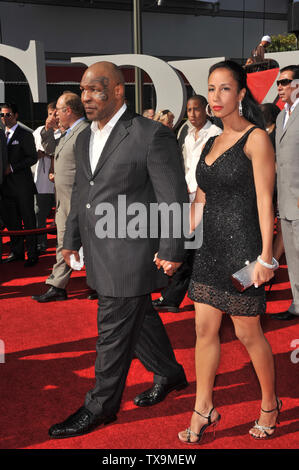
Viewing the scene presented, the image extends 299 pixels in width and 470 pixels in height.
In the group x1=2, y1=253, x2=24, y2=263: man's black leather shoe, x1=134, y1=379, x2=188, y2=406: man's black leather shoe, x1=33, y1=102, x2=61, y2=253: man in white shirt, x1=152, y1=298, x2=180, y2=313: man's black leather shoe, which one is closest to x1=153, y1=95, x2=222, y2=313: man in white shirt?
x1=152, y1=298, x2=180, y2=313: man's black leather shoe

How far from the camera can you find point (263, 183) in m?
2.27

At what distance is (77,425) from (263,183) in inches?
60.7

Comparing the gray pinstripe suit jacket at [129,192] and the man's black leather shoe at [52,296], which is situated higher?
the gray pinstripe suit jacket at [129,192]

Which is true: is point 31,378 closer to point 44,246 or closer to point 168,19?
point 44,246

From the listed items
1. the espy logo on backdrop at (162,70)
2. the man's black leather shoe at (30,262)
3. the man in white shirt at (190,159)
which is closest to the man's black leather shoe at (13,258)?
the man's black leather shoe at (30,262)

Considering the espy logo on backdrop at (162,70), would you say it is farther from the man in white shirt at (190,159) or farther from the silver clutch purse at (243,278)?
the silver clutch purse at (243,278)

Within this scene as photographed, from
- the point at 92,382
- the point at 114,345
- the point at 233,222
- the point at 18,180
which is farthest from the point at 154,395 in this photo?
the point at 18,180

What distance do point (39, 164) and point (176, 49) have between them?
2085 cm

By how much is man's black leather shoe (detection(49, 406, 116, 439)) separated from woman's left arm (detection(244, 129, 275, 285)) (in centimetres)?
113

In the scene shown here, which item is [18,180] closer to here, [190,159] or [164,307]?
[190,159]

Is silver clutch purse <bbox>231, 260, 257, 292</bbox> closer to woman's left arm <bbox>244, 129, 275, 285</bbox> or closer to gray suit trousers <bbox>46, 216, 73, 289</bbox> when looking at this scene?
woman's left arm <bbox>244, 129, 275, 285</bbox>

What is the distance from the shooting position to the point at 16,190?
6539mm

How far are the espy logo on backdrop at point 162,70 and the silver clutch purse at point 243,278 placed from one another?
5.83m

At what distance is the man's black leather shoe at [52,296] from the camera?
5.05m
